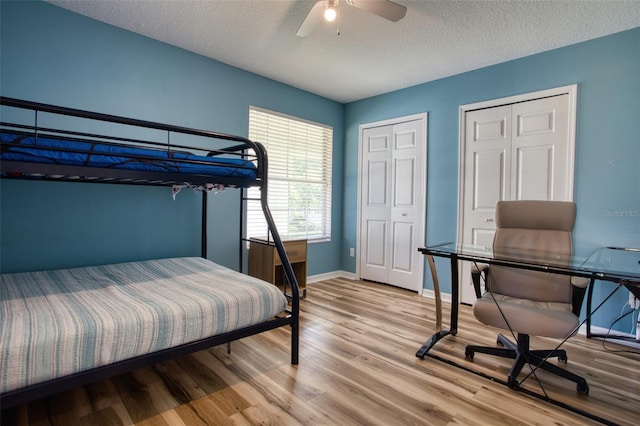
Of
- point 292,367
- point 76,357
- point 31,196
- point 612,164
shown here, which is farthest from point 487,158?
point 31,196

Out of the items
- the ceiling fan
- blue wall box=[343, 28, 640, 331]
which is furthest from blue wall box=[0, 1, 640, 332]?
the ceiling fan

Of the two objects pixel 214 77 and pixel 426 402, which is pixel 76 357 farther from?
pixel 214 77

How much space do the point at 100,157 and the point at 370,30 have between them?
2.19 metres

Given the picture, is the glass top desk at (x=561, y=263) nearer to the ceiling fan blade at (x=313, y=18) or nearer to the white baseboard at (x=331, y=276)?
the ceiling fan blade at (x=313, y=18)

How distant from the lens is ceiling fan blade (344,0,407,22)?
1921mm

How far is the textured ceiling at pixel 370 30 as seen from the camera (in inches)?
90.6

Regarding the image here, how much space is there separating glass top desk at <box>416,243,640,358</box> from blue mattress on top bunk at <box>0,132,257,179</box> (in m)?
1.56

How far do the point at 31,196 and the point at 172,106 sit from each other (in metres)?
1.30

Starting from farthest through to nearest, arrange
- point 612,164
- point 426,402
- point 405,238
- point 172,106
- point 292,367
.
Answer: point 405,238 < point 172,106 < point 612,164 < point 292,367 < point 426,402

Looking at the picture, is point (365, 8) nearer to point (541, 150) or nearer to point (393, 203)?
point (541, 150)

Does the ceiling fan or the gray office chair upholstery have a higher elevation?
the ceiling fan

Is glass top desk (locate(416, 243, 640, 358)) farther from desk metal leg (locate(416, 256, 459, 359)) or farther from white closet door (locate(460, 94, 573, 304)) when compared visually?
white closet door (locate(460, 94, 573, 304))

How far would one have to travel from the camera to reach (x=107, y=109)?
2.61m

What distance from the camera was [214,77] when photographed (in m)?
3.21
